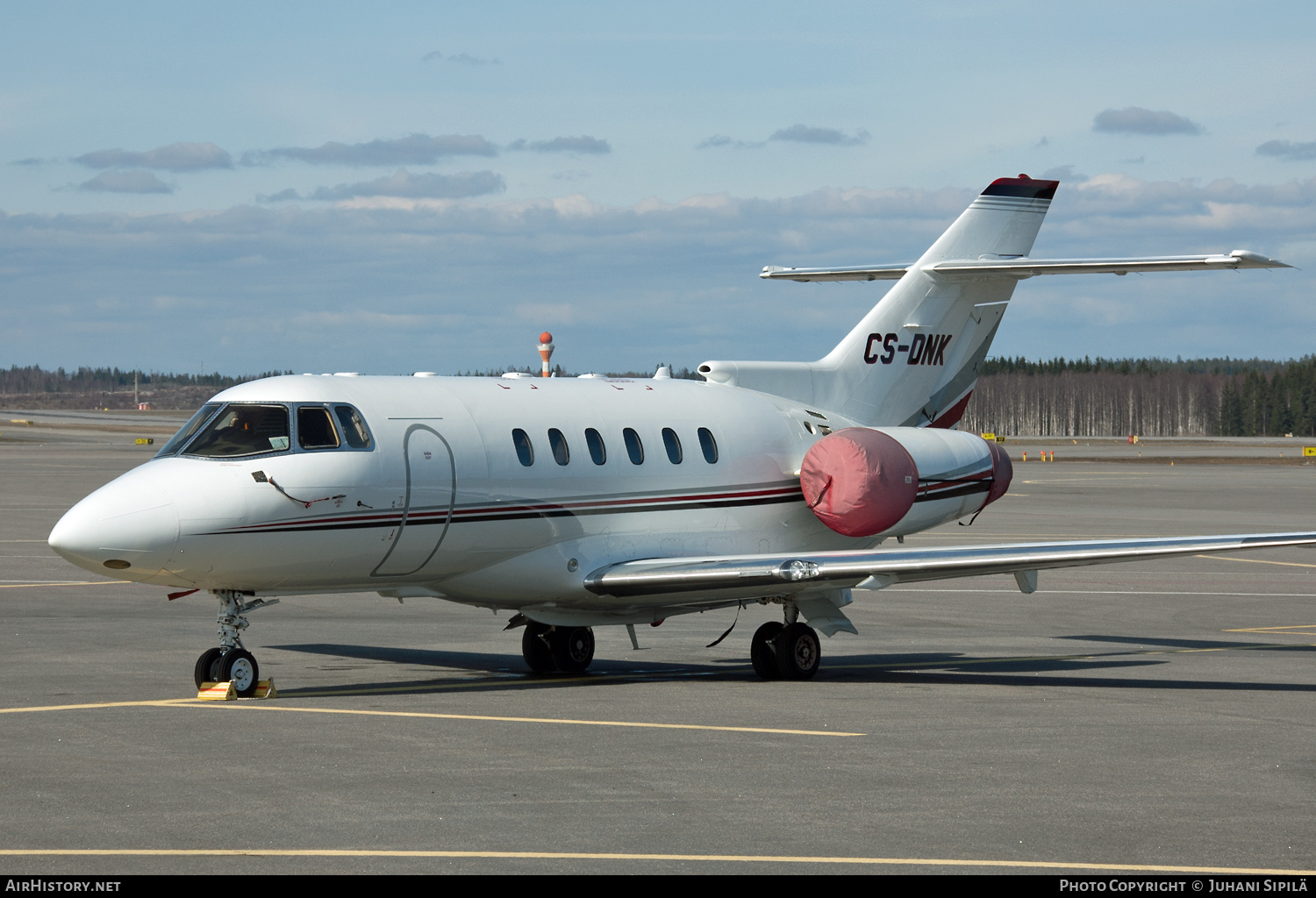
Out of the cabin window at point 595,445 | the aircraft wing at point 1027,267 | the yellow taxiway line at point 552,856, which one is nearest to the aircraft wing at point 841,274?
the aircraft wing at point 1027,267

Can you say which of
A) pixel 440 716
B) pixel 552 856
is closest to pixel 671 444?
pixel 440 716

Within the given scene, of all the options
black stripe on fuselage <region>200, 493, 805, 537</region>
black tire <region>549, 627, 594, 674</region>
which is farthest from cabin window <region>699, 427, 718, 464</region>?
black tire <region>549, 627, 594, 674</region>

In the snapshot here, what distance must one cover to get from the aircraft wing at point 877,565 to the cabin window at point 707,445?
1944 millimetres

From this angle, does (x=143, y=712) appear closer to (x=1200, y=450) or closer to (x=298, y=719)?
(x=298, y=719)

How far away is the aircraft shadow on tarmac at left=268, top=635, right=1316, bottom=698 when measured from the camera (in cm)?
1777

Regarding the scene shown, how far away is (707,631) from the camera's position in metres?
23.8

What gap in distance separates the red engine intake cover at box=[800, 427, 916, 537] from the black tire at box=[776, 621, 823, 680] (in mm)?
1905

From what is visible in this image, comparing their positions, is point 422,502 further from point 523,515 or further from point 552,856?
point 552,856

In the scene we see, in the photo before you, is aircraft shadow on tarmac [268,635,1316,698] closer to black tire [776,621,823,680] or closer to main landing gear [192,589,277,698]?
black tire [776,621,823,680]

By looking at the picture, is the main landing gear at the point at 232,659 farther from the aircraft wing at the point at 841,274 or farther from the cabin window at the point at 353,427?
the aircraft wing at the point at 841,274

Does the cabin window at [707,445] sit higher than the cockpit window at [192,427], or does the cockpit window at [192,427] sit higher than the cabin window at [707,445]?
the cockpit window at [192,427]

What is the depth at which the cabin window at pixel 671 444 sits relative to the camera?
757 inches

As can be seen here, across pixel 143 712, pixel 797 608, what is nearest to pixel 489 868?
pixel 143 712

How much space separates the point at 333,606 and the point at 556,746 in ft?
45.5
